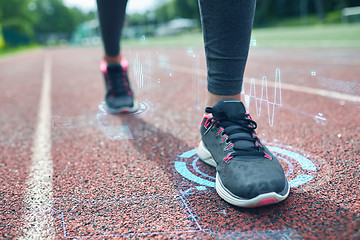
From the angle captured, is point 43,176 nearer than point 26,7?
Yes

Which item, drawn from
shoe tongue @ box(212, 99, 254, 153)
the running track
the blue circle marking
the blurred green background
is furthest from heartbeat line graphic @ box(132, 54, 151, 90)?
the blurred green background

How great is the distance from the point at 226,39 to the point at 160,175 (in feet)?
1.95

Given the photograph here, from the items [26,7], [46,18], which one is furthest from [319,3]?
[46,18]

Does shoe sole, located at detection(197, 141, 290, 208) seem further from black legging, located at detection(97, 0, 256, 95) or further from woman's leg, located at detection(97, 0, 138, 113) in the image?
woman's leg, located at detection(97, 0, 138, 113)

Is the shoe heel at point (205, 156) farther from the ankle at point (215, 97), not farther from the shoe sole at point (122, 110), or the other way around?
the shoe sole at point (122, 110)

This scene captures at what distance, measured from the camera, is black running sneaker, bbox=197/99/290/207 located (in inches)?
39.6

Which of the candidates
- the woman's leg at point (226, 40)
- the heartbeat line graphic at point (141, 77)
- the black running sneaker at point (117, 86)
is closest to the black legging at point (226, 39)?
the woman's leg at point (226, 40)

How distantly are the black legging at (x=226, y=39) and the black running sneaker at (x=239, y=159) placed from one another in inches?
3.4

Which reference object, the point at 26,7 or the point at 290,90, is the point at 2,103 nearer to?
the point at 290,90

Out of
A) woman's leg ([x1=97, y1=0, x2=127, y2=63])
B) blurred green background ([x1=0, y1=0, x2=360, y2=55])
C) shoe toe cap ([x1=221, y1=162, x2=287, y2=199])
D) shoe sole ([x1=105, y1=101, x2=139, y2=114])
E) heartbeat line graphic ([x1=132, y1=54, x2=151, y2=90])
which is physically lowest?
shoe toe cap ([x1=221, y1=162, x2=287, y2=199])

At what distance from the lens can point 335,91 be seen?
2779 mm

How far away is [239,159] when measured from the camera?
1114mm

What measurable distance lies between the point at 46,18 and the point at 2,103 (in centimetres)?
7715

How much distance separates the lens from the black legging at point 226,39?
3.69 ft
